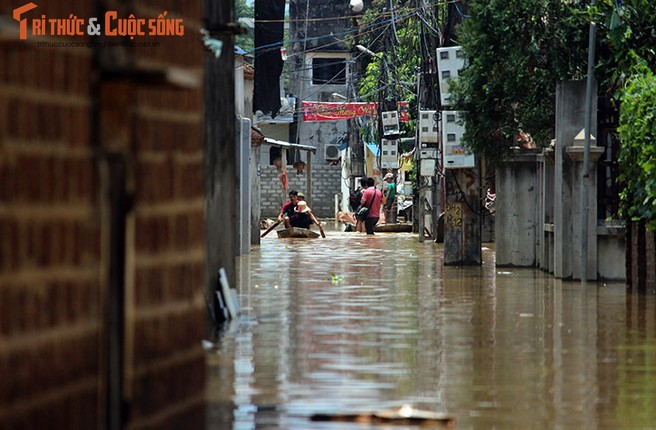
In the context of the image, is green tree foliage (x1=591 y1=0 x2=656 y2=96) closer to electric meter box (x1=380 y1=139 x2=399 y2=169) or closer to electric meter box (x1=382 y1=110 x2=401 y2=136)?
electric meter box (x1=382 y1=110 x2=401 y2=136)

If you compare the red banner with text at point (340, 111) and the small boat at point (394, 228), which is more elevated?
the red banner with text at point (340, 111)

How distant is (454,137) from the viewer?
24.9 meters

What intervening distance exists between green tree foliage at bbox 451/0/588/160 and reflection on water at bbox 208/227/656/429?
148 inches

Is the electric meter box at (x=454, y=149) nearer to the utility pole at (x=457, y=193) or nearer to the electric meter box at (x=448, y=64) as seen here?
the utility pole at (x=457, y=193)

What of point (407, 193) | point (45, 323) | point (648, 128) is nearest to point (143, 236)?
point (45, 323)

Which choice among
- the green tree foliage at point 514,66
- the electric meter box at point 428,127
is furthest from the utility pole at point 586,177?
the electric meter box at point 428,127

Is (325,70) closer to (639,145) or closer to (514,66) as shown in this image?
(514,66)

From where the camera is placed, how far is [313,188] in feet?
231

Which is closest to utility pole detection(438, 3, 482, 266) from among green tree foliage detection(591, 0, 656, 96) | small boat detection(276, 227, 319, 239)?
green tree foliage detection(591, 0, 656, 96)

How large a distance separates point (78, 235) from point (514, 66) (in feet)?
56.6

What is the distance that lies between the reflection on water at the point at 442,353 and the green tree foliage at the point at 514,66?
12.4 ft

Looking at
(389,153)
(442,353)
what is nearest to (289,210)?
(389,153)

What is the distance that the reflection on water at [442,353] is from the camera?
8.57 metres

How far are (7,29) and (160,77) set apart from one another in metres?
0.59
